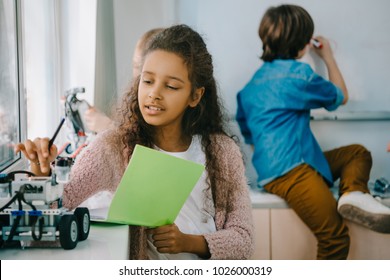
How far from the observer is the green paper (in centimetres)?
56

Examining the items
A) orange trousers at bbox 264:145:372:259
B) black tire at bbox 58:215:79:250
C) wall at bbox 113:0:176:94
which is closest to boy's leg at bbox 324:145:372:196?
orange trousers at bbox 264:145:372:259

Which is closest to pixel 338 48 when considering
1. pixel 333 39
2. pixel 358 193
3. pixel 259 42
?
pixel 333 39

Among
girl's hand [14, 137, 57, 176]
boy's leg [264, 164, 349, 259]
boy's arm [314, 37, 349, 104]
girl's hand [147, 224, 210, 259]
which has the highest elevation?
boy's arm [314, 37, 349, 104]

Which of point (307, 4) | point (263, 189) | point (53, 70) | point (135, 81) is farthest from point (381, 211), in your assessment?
point (53, 70)

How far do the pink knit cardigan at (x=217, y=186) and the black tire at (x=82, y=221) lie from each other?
0.08 m

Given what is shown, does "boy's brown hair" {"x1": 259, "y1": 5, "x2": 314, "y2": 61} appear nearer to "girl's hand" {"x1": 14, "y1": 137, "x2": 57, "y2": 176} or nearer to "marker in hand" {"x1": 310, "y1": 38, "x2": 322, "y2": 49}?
"marker in hand" {"x1": 310, "y1": 38, "x2": 322, "y2": 49}

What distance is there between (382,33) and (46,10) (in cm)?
55

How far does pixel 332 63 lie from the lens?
940mm

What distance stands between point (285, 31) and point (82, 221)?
1.83 feet

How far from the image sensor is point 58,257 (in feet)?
1.72

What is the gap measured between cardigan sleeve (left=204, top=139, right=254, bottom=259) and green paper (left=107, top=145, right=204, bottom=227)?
110 mm

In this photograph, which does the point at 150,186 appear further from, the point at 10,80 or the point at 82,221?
the point at 10,80

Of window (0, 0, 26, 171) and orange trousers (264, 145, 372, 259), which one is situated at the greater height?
window (0, 0, 26, 171)
